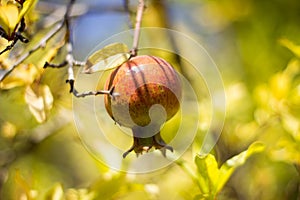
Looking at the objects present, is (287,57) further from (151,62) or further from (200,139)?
(151,62)

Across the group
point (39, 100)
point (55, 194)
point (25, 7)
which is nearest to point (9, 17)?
point (25, 7)

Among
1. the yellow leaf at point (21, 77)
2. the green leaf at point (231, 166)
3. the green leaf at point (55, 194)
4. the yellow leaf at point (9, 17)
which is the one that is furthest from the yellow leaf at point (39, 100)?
the green leaf at point (231, 166)

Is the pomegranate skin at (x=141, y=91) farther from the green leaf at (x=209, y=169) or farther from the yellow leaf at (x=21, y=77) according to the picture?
the yellow leaf at (x=21, y=77)

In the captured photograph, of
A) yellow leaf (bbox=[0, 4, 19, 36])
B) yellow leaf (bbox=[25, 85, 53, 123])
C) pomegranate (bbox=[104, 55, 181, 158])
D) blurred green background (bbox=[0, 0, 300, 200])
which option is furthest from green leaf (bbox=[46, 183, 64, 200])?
yellow leaf (bbox=[0, 4, 19, 36])

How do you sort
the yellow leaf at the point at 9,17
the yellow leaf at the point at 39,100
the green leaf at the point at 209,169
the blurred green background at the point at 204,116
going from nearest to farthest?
the yellow leaf at the point at 9,17
the green leaf at the point at 209,169
the yellow leaf at the point at 39,100
the blurred green background at the point at 204,116

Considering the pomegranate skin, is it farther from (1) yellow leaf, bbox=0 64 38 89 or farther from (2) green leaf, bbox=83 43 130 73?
(1) yellow leaf, bbox=0 64 38 89

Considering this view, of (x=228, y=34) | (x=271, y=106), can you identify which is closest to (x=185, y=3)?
(x=228, y=34)

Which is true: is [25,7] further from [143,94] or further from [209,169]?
[209,169]
